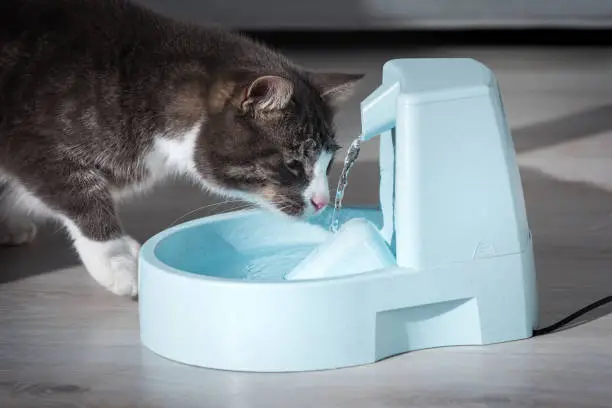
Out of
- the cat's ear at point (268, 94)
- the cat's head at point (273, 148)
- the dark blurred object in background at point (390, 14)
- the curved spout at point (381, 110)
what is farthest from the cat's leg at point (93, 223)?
the dark blurred object in background at point (390, 14)

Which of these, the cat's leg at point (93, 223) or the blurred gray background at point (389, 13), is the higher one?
the blurred gray background at point (389, 13)

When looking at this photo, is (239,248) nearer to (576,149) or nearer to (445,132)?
(445,132)

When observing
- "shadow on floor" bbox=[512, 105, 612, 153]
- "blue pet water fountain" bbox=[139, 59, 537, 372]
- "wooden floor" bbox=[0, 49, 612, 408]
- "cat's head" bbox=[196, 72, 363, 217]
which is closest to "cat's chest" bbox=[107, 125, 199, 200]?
"cat's head" bbox=[196, 72, 363, 217]

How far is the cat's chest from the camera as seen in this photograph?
179 centimetres

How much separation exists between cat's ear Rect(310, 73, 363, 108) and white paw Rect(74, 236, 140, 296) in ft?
1.36

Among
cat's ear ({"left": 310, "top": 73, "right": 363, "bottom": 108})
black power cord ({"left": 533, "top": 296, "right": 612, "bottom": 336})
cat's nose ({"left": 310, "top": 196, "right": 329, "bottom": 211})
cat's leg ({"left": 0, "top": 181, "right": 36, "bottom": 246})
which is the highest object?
cat's ear ({"left": 310, "top": 73, "right": 363, "bottom": 108})

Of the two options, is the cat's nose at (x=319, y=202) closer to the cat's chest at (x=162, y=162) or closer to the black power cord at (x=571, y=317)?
the cat's chest at (x=162, y=162)

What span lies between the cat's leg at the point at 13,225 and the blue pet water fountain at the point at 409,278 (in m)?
0.54

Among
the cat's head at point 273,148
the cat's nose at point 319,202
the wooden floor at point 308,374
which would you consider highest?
the cat's head at point 273,148

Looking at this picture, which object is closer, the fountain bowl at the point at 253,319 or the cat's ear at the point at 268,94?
the fountain bowl at the point at 253,319

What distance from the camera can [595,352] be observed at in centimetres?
151

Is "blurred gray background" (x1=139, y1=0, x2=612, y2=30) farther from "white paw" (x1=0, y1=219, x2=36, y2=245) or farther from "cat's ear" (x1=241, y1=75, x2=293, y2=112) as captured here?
"cat's ear" (x1=241, y1=75, x2=293, y2=112)

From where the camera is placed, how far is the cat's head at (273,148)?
5.62 ft

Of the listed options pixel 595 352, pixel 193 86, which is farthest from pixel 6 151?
pixel 595 352
